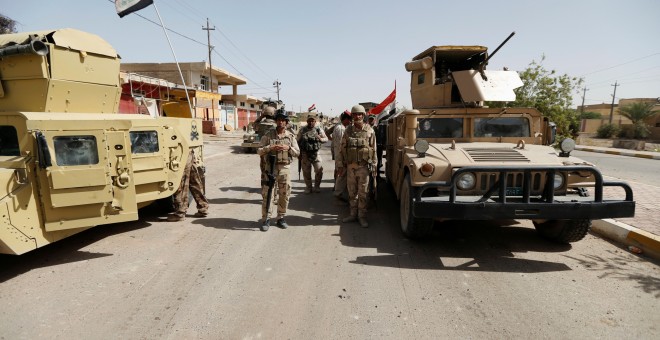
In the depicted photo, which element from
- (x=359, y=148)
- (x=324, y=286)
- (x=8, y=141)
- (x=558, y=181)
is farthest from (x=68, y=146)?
(x=558, y=181)

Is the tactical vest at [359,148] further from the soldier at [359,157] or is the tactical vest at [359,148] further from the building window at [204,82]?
the building window at [204,82]

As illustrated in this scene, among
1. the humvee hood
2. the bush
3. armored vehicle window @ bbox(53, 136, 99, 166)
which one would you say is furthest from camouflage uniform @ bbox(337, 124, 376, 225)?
the bush

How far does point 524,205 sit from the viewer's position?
354cm

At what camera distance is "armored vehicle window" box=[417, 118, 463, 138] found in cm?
510

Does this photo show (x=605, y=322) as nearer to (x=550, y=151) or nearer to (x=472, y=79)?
(x=550, y=151)

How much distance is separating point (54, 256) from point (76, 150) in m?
1.25

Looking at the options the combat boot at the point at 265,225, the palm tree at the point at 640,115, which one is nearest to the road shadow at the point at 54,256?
the combat boot at the point at 265,225

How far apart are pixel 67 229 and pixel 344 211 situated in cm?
374

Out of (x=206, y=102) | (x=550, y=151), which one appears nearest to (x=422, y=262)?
(x=550, y=151)

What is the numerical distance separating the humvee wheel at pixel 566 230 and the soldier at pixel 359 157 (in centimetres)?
227

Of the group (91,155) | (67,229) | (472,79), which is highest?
(472,79)

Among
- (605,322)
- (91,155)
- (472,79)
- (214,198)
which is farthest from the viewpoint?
(214,198)

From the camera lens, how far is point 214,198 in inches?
273

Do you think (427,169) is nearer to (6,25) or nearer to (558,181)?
(558,181)
